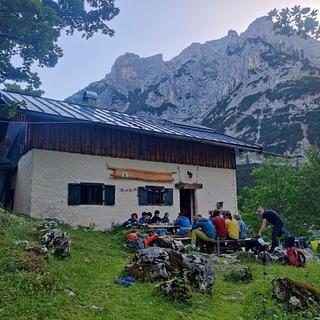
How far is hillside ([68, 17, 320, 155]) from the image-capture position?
8388 centimetres

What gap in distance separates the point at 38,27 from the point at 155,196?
375 inches

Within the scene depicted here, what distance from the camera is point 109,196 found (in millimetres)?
18188

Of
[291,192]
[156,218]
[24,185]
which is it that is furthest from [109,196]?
[291,192]

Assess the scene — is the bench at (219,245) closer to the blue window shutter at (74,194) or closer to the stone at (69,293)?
the blue window shutter at (74,194)

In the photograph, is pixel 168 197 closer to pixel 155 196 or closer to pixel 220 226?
pixel 155 196

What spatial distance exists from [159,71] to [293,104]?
64.8 metres

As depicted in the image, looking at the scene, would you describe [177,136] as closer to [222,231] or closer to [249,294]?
[222,231]

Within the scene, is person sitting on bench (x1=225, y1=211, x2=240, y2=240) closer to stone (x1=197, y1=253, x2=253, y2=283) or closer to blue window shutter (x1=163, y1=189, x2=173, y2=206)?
stone (x1=197, y1=253, x2=253, y2=283)

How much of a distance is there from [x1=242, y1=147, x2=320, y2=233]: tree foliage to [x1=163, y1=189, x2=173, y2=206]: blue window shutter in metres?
19.7

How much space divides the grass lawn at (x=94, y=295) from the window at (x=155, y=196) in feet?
30.3

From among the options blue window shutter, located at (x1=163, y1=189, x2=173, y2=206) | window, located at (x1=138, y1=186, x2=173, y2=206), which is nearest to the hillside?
blue window shutter, located at (x1=163, y1=189, x2=173, y2=206)

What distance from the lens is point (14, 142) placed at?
20.3 metres

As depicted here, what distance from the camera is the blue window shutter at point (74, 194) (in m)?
17.1

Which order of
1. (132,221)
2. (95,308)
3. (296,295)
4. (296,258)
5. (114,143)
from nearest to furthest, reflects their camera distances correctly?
(95,308)
(296,295)
(296,258)
(132,221)
(114,143)
